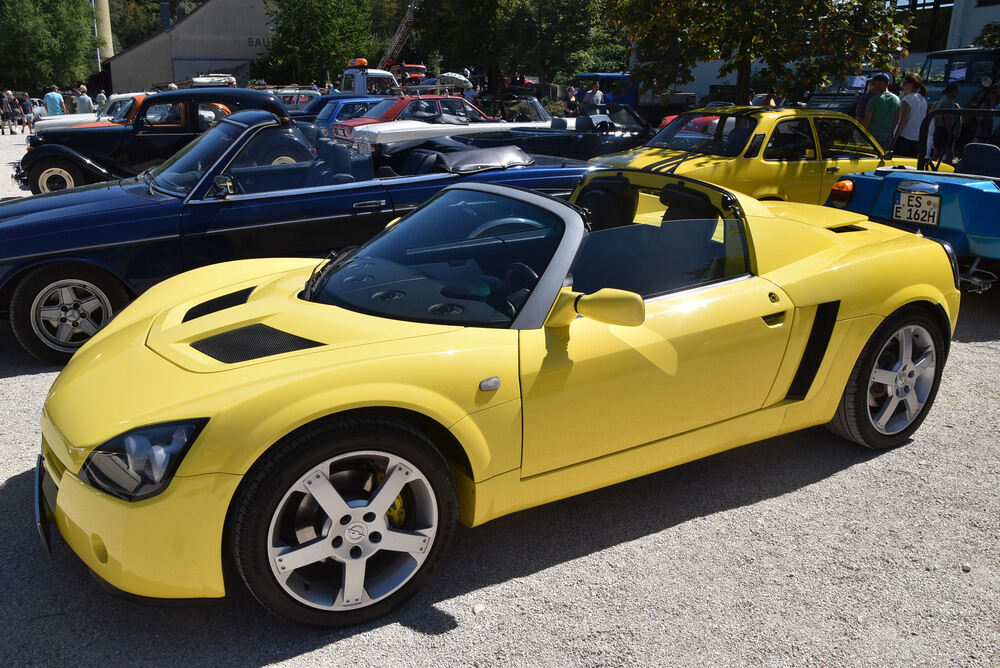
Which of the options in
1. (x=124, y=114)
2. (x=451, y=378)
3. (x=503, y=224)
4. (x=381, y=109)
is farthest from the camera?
(x=381, y=109)

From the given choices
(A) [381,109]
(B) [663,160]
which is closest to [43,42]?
(A) [381,109]

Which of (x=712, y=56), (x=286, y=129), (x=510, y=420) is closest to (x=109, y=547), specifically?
(x=510, y=420)

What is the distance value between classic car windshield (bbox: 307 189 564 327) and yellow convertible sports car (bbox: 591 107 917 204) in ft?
16.0

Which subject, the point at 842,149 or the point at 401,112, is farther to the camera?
the point at 401,112

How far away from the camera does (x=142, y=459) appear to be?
2.25 m

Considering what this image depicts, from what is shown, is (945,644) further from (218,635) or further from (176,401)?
(176,401)

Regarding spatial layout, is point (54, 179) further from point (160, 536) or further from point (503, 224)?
point (160, 536)

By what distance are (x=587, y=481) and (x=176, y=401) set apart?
146 centimetres

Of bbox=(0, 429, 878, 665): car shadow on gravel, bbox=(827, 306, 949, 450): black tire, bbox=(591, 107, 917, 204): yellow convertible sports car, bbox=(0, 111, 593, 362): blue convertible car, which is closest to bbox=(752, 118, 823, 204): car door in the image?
bbox=(591, 107, 917, 204): yellow convertible sports car

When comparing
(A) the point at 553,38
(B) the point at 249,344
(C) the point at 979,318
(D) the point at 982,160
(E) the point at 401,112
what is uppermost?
(A) the point at 553,38

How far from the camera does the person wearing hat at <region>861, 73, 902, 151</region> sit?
984 centimetres

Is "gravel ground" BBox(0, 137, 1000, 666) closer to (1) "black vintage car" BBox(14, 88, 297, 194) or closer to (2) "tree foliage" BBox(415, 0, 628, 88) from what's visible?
(1) "black vintage car" BBox(14, 88, 297, 194)

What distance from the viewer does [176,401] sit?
235 cm

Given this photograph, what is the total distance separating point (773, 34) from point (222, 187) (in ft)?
25.0
